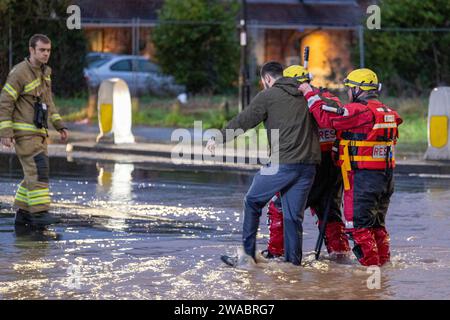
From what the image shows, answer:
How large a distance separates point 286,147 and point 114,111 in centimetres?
1264

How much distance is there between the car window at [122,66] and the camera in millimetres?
34625

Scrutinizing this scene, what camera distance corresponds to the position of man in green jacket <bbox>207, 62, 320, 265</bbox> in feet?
31.6

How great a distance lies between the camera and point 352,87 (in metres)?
9.84

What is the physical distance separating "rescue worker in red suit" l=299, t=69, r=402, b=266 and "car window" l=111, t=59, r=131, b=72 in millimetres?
25272

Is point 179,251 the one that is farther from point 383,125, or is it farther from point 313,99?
point 383,125

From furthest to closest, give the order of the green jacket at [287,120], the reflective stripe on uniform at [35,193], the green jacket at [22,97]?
the reflective stripe on uniform at [35,193] < the green jacket at [22,97] < the green jacket at [287,120]

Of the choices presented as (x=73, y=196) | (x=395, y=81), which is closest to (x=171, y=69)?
(x=395, y=81)

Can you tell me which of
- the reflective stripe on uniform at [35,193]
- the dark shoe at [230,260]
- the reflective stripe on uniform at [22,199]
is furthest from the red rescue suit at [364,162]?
the reflective stripe on uniform at [22,199]

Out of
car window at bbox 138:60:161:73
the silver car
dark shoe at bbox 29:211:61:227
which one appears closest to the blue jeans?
dark shoe at bbox 29:211:61:227

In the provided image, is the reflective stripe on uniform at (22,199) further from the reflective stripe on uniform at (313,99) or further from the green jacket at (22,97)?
the reflective stripe on uniform at (313,99)

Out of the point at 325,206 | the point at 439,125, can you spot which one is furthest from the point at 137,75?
the point at 325,206

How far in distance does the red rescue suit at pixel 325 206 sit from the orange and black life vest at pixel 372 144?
304 millimetres

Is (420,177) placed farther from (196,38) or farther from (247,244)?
(196,38)

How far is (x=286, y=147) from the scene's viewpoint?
9664 mm
